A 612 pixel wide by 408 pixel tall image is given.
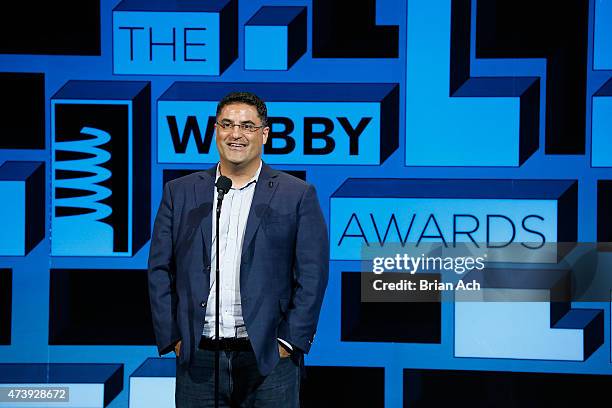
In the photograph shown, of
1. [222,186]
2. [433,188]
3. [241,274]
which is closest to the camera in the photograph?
[222,186]

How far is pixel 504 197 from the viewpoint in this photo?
3.25 metres

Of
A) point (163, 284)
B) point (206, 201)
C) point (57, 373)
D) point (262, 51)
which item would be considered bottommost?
point (57, 373)

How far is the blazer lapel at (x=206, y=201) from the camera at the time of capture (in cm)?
221

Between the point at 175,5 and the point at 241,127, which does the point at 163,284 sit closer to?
the point at 241,127

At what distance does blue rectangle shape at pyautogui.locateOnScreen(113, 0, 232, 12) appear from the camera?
3.28m

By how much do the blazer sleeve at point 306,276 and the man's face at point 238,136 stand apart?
9.1 inches

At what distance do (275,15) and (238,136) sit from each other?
4.08ft

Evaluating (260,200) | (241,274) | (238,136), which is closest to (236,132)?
(238,136)

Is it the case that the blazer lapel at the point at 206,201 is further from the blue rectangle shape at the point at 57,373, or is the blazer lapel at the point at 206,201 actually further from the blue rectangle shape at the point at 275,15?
the blue rectangle shape at the point at 57,373

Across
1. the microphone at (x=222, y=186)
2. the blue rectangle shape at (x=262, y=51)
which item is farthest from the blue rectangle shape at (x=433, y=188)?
the microphone at (x=222, y=186)

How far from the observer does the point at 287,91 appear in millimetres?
3277

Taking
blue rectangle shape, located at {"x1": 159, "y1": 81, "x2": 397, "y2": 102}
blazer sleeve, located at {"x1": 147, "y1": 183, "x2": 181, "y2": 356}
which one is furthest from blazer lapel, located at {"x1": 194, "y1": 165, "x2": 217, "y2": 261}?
blue rectangle shape, located at {"x1": 159, "y1": 81, "x2": 397, "y2": 102}

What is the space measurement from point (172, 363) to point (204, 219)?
1.36 metres

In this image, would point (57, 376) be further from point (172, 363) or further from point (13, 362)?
point (172, 363)
